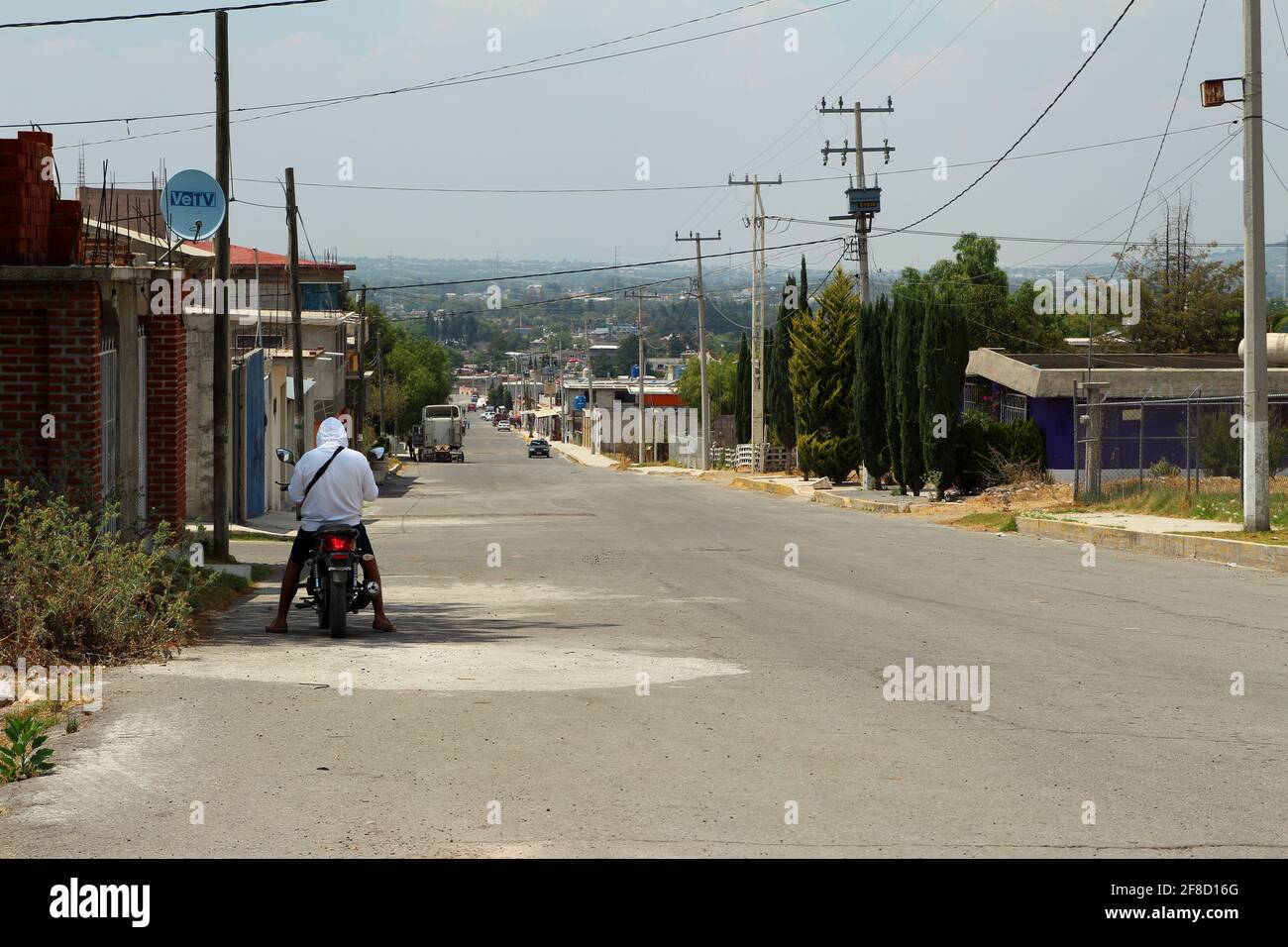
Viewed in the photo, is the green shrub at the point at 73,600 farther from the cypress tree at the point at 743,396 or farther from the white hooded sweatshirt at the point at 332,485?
the cypress tree at the point at 743,396

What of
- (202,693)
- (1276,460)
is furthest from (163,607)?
(1276,460)

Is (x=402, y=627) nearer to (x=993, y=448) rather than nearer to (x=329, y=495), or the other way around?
(x=329, y=495)

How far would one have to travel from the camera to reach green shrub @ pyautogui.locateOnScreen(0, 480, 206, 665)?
407 inches

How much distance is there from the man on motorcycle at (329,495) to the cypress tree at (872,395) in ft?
105

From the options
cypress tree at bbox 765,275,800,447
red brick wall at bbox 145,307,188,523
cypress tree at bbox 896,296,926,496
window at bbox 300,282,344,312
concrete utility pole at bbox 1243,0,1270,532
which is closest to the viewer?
red brick wall at bbox 145,307,188,523

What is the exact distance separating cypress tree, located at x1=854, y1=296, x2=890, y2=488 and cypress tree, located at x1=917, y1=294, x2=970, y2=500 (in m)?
5.17

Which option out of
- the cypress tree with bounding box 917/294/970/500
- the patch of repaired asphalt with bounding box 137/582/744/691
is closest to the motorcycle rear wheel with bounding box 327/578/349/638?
the patch of repaired asphalt with bounding box 137/582/744/691

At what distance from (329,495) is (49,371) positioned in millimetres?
A: 3411

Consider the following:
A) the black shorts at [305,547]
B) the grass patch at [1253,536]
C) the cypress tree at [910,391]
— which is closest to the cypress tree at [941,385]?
the cypress tree at [910,391]

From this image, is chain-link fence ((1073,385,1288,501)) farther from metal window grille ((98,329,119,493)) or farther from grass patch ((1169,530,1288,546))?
metal window grille ((98,329,119,493))

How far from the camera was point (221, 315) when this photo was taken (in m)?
20.1

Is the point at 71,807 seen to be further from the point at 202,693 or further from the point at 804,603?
the point at 804,603

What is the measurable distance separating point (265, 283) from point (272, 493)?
38.8m

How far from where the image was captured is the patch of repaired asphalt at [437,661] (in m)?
10.4
